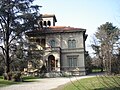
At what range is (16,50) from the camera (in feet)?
128

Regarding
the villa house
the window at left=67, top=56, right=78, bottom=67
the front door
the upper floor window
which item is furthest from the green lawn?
the upper floor window

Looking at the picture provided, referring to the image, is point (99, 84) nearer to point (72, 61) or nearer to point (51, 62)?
point (72, 61)

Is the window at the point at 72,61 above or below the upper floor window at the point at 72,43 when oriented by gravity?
below

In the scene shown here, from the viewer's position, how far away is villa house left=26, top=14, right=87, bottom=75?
4691 centimetres

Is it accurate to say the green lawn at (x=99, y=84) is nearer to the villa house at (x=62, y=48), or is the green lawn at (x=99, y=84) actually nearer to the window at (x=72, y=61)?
the villa house at (x=62, y=48)

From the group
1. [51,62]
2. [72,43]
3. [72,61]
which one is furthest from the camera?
[51,62]

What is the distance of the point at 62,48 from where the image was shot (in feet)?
159

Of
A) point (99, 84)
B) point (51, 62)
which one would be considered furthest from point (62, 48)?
point (99, 84)

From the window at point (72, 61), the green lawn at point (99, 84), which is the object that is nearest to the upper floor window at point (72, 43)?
the window at point (72, 61)

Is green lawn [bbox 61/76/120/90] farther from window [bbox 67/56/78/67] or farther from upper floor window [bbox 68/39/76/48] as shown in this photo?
upper floor window [bbox 68/39/76/48]

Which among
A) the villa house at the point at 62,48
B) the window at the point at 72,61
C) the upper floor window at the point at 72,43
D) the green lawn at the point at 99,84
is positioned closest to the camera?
the green lawn at the point at 99,84

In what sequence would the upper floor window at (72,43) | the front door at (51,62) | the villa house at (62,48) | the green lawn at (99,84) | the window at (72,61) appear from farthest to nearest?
the upper floor window at (72,43) < the front door at (51,62) < the window at (72,61) < the villa house at (62,48) < the green lawn at (99,84)

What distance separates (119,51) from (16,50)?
112 ft

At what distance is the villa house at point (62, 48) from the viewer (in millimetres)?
46906
